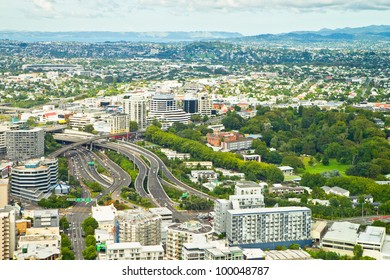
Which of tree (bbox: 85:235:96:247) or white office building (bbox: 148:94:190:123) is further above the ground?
tree (bbox: 85:235:96:247)

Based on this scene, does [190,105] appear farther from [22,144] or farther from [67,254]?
[67,254]

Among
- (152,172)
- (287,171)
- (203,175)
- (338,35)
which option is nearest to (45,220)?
(152,172)

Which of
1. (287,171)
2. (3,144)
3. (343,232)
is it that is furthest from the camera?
(3,144)

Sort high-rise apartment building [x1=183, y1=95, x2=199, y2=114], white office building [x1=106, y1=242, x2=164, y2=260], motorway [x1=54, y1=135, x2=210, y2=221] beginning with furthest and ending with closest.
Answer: high-rise apartment building [x1=183, y1=95, x2=199, y2=114]
motorway [x1=54, y1=135, x2=210, y2=221]
white office building [x1=106, y1=242, x2=164, y2=260]

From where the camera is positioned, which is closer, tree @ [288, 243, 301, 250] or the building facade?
the building facade

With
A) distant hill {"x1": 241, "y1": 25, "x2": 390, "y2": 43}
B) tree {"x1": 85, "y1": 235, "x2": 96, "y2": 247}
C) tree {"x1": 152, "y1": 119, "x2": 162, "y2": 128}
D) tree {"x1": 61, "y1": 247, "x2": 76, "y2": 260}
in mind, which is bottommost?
tree {"x1": 152, "y1": 119, "x2": 162, "y2": 128}

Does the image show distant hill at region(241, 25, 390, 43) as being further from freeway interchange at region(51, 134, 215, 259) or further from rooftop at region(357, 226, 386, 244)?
rooftop at region(357, 226, 386, 244)

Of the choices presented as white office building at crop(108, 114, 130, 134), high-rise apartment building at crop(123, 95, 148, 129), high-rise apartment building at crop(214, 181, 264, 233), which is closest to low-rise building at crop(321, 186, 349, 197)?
high-rise apartment building at crop(214, 181, 264, 233)
